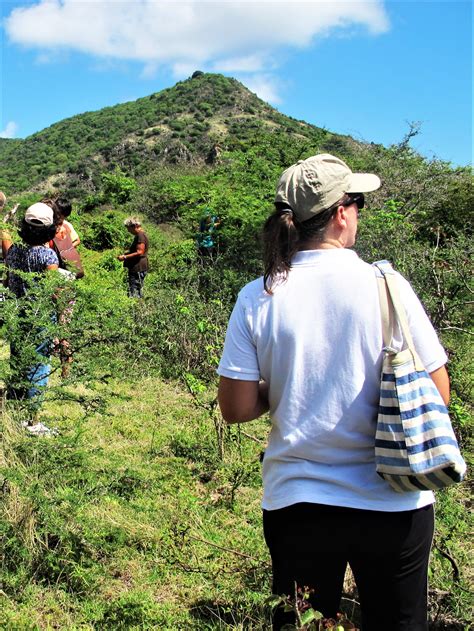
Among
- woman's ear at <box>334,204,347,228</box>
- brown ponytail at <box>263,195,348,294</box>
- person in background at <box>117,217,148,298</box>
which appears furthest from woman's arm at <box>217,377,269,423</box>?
person in background at <box>117,217,148,298</box>

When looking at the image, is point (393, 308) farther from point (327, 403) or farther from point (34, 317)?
point (34, 317)

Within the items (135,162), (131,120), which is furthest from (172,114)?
(135,162)

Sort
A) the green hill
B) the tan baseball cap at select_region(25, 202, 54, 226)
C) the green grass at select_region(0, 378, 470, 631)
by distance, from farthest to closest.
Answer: the green hill → the tan baseball cap at select_region(25, 202, 54, 226) → the green grass at select_region(0, 378, 470, 631)

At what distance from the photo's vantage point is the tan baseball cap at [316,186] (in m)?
1.49

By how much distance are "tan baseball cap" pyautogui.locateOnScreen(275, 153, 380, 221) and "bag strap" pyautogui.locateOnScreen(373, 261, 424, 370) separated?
9.3 inches

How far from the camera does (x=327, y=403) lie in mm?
1447

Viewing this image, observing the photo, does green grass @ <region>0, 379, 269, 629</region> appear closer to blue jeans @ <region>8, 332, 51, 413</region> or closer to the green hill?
blue jeans @ <region>8, 332, 51, 413</region>

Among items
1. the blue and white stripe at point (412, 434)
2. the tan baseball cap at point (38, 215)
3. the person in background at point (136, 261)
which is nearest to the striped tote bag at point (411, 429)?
the blue and white stripe at point (412, 434)

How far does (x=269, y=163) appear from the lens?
11.9 m

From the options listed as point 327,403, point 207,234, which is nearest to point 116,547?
point 327,403

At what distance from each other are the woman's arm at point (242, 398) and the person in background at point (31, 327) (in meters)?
1.84

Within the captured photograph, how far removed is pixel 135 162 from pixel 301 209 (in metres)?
44.4

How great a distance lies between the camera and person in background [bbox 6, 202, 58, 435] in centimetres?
318

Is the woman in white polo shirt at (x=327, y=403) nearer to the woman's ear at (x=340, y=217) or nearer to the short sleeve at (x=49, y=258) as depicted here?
the woman's ear at (x=340, y=217)
